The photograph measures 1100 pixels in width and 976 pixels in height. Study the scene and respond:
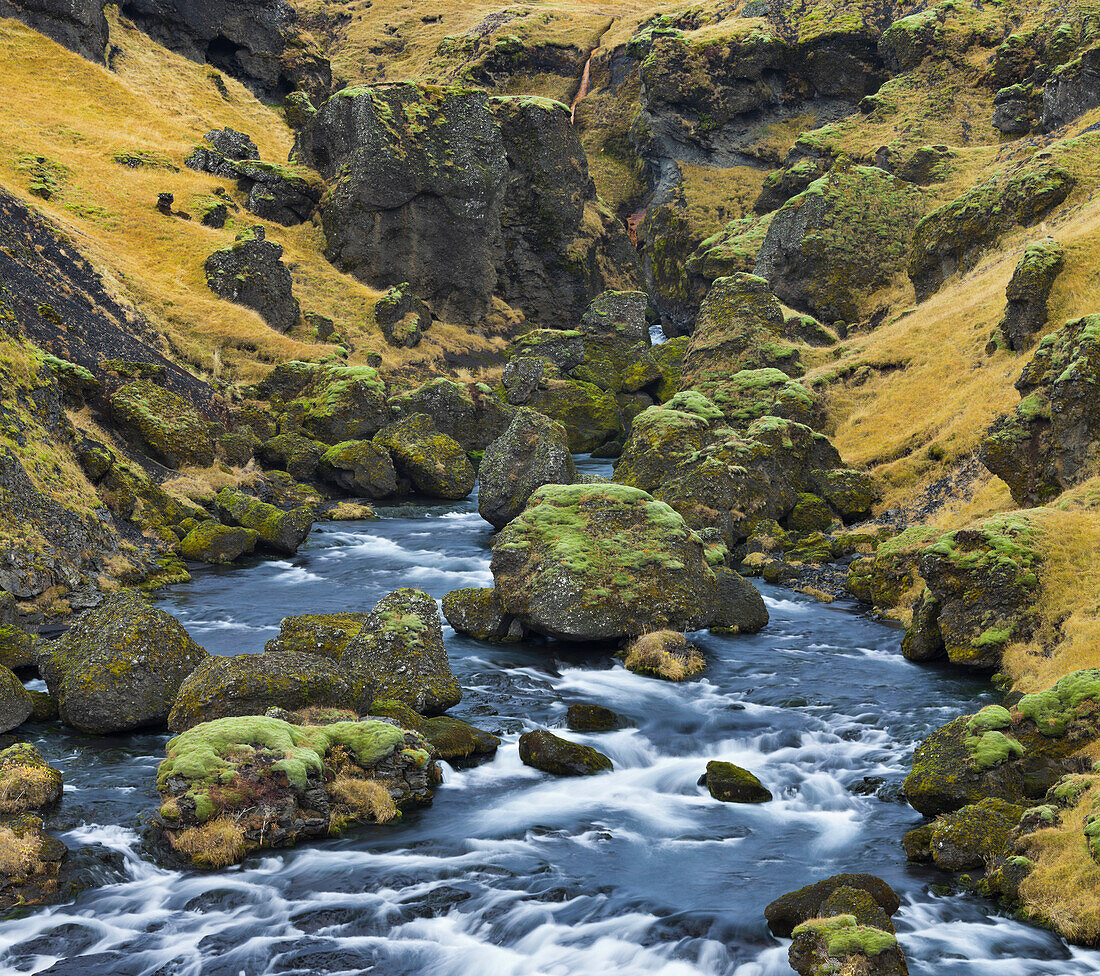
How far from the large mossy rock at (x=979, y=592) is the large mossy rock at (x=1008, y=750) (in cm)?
511

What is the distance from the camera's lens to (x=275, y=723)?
14.3 metres

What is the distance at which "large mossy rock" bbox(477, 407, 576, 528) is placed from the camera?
31.4 metres

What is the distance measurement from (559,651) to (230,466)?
21586 mm

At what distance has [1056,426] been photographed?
80.5 feet

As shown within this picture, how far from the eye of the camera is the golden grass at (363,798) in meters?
13.9

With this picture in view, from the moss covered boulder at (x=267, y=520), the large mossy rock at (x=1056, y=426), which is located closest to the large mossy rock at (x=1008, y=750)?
the large mossy rock at (x=1056, y=426)

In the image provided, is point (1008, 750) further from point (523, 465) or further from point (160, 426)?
point (160, 426)

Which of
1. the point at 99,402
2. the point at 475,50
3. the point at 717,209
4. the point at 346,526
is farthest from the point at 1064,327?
the point at 475,50

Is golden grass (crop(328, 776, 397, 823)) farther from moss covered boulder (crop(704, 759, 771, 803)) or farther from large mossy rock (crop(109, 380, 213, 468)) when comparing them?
large mossy rock (crop(109, 380, 213, 468))

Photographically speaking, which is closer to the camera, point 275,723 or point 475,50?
point 275,723

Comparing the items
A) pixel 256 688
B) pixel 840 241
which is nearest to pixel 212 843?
pixel 256 688

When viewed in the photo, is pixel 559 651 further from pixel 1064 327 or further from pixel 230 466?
pixel 230 466

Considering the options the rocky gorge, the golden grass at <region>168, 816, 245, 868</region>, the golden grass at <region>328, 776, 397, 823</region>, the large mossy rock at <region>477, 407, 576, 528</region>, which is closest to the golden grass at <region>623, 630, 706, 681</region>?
the rocky gorge

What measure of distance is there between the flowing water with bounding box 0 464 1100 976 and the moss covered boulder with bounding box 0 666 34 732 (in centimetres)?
52
